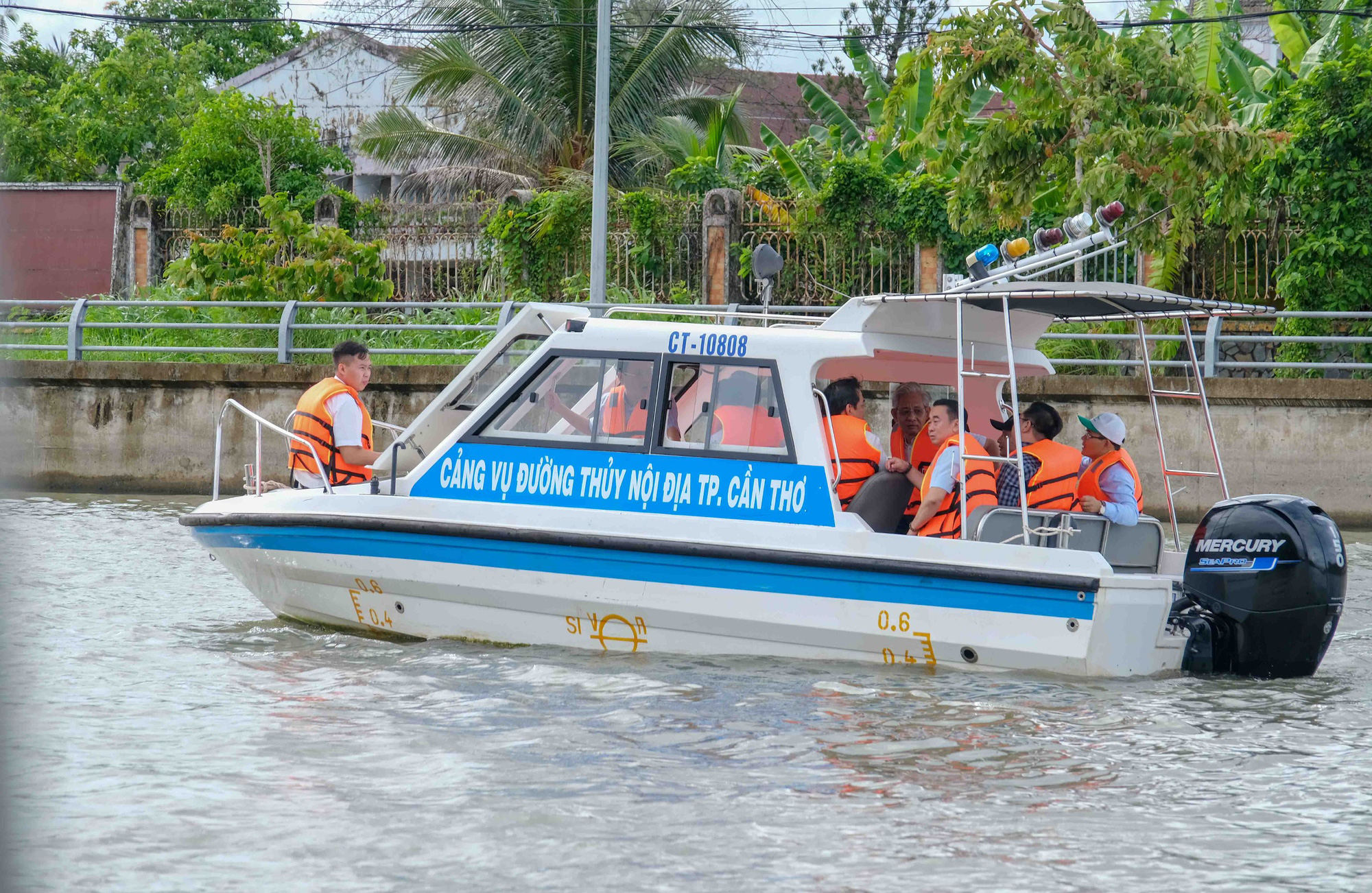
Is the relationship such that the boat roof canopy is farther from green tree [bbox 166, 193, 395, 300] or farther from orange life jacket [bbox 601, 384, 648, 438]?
green tree [bbox 166, 193, 395, 300]

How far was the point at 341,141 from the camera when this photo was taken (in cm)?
3491

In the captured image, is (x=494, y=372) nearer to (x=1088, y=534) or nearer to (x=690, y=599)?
(x=690, y=599)

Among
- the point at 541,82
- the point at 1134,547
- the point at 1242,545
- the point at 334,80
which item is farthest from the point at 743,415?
the point at 334,80

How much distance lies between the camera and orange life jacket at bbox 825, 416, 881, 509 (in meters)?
7.78

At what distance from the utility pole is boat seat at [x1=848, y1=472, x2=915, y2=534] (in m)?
9.75

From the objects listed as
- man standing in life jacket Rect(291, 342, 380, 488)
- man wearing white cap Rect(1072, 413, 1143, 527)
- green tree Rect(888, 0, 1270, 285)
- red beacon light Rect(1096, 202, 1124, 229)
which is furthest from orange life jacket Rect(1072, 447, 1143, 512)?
green tree Rect(888, 0, 1270, 285)

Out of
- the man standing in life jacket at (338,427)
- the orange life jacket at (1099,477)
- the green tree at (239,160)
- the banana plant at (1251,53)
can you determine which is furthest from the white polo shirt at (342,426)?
the green tree at (239,160)

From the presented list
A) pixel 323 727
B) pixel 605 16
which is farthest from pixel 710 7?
pixel 323 727

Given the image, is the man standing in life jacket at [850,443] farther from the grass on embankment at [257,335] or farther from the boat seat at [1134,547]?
the grass on embankment at [257,335]

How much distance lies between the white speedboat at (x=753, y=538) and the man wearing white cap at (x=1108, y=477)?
0.13 m

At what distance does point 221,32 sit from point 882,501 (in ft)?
121

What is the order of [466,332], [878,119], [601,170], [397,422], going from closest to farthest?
1. [397,422]
2. [601,170]
3. [466,332]
4. [878,119]

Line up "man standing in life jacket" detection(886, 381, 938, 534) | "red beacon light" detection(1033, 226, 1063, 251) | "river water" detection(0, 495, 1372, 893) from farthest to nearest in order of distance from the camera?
1. "man standing in life jacket" detection(886, 381, 938, 534)
2. "red beacon light" detection(1033, 226, 1063, 251)
3. "river water" detection(0, 495, 1372, 893)

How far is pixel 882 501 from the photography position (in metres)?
7.71
